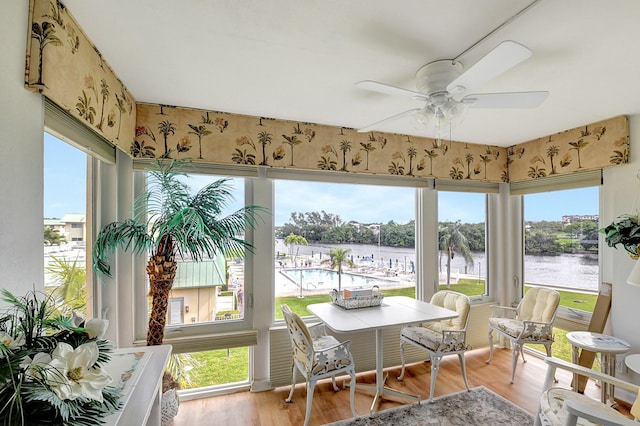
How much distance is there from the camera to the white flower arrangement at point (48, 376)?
1.99 ft

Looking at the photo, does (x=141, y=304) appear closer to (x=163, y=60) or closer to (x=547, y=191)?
(x=163, y=60)

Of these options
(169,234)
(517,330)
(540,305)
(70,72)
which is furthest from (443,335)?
(70,72)

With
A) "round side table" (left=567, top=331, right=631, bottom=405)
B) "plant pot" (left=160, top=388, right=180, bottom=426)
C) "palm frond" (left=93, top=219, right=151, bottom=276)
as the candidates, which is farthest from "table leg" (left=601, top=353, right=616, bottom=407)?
"palm frond" (left=93, top=219, right=151, bottom=276)

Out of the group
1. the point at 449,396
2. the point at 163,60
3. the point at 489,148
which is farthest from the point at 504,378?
the point at 163,60

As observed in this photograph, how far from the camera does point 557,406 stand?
1.76 m

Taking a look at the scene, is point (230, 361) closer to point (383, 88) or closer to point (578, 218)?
point (383, 88)

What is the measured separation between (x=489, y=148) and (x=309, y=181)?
240 centimetres

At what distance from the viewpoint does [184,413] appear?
244 centimetres

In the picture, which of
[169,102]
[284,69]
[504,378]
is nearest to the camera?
[284,69]

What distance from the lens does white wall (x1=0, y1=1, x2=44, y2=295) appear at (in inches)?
41.2

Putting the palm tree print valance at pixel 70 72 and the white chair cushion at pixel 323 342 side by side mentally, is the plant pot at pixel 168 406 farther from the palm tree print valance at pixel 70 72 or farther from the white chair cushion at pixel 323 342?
the palm tree print valance at pixel 70 72

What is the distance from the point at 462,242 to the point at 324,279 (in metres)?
1.88

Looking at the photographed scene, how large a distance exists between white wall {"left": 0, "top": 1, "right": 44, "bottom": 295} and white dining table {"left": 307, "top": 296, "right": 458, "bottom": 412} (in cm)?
179

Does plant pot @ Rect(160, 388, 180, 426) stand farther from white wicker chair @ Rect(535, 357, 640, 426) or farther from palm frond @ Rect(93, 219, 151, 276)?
white wicker chair @ Rect(535, 357, 640, 426)
